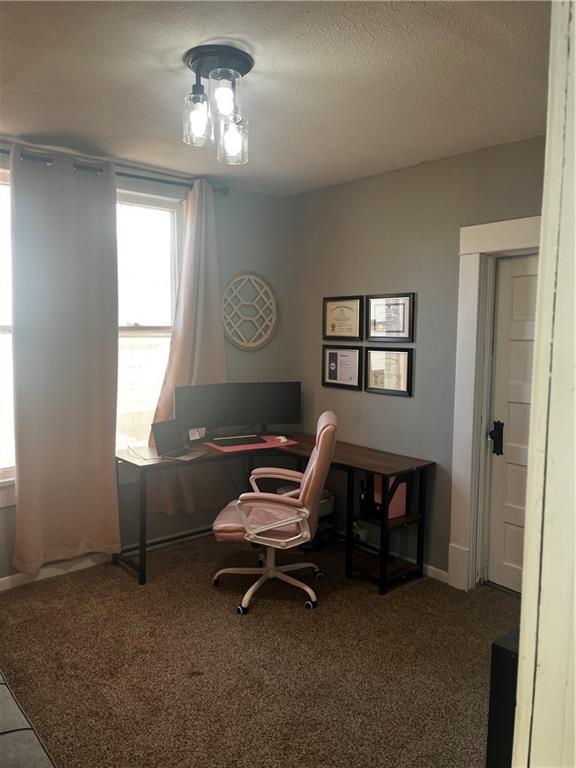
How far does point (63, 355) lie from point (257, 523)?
1.51m

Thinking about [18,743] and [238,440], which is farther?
[238,440]

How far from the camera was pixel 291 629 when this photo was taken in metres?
2.89

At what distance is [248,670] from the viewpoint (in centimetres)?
255

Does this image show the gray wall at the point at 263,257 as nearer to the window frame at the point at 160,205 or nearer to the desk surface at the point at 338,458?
the window frame at the point at 160,205

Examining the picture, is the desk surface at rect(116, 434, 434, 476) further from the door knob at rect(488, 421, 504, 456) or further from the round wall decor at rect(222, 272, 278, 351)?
the round wall decor at rect(222, 272, 278, 351)

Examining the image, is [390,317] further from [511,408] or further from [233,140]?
[233,140]

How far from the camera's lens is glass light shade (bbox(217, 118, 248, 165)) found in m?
2.27

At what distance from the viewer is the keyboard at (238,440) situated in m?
3.77

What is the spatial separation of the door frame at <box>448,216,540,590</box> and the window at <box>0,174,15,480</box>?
2.57 m

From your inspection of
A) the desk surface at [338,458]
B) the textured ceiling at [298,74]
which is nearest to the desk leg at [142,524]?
the desk surface at [338,458]

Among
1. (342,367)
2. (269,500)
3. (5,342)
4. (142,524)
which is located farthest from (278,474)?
(5,342)

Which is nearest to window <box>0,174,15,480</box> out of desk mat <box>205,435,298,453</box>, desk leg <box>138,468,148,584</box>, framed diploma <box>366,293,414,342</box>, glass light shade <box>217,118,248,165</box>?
desk leg <box>138,468,148,584</box>

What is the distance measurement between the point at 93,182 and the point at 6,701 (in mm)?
2795

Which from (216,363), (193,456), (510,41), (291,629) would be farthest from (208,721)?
(510,41)
